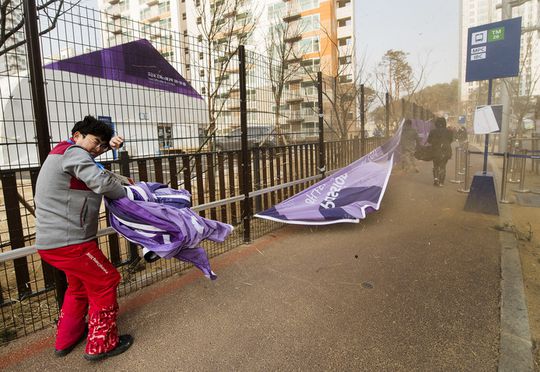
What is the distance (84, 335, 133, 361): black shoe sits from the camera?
2580 millimetres

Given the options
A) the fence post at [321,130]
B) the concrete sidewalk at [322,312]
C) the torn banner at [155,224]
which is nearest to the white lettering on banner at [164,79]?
the torn banner at [155,224]

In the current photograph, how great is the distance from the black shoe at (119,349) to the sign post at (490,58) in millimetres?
6500

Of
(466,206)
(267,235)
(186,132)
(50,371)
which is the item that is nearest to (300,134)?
(267,235)

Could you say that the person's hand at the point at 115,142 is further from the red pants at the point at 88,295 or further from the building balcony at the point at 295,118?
the building balcony at the point at 295,118

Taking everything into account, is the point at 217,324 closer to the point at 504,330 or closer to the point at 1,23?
the point at 504,330

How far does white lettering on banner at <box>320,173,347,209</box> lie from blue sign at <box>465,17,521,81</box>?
3699mm

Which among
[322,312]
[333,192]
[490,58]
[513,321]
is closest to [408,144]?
[490,58]

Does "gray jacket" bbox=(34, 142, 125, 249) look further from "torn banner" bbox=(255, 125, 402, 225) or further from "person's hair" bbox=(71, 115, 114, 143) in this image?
"torn banner" bbox=(255, 125, 402, 225)

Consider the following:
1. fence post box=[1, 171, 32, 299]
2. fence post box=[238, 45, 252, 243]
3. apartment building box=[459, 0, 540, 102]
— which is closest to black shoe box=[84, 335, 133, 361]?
fence post box=[1, 171, 32, 299]

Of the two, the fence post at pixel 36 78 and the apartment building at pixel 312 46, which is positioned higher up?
the apartment building at pixel 312 46

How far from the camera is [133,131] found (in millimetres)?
4020

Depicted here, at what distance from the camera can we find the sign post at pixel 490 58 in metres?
6.56

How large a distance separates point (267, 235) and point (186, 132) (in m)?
2.07

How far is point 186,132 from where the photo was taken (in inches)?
185
